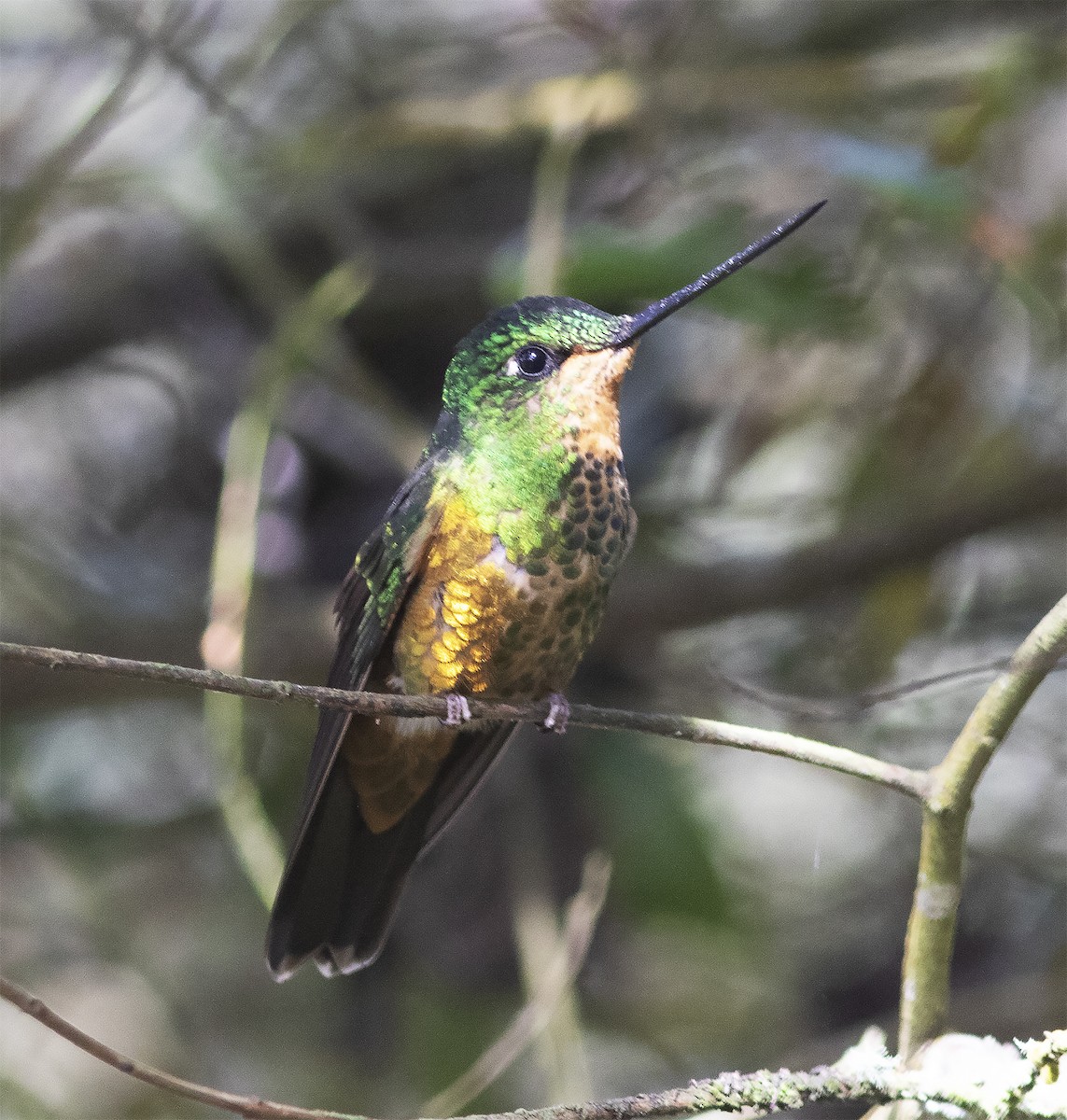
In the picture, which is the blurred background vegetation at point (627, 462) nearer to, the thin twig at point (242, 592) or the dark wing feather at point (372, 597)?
the thin twig at point (242, 592)

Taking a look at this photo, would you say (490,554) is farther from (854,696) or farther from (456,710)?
(854,696)

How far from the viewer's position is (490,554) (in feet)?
6.39

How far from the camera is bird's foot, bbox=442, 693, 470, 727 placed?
1.69 metres

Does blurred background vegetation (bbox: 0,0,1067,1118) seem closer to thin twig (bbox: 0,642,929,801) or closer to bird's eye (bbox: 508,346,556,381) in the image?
bird's eye (bbox: 508,346,556,381)

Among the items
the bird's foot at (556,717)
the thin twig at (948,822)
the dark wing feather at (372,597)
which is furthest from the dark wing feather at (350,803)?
the thin twig at (948,822)

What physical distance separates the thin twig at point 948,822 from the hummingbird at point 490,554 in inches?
18.6

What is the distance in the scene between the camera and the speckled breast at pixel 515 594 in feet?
6.38

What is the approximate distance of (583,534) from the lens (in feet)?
6.42

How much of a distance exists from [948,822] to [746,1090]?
Result: 340 millimetres

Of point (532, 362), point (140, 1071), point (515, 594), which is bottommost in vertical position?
point (140, 1071)

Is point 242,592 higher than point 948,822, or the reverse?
point 242,592

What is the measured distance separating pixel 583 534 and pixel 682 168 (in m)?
2.03

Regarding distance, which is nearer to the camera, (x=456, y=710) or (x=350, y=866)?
(x=456, y=710)

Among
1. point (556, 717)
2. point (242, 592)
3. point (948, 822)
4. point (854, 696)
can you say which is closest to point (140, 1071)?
point (556, 717)
